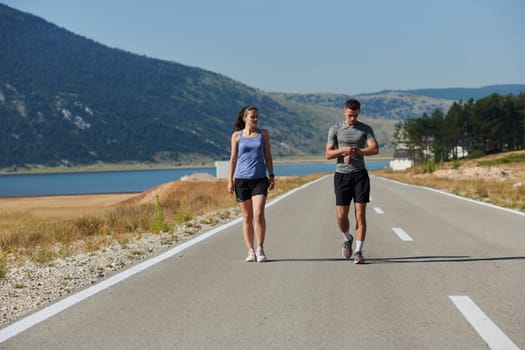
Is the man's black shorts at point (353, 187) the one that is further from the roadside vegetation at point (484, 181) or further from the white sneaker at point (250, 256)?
the roadside vegetation at point (484, 181)

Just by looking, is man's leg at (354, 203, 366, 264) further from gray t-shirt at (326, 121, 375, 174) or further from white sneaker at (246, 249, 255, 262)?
white sneaker at (246, 249, 255, 262)

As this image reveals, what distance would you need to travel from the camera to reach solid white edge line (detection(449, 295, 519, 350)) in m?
4.91

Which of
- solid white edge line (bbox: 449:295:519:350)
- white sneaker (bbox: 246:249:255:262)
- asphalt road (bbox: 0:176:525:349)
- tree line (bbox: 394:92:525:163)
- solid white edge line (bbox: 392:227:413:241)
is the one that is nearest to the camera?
solid white edge line (bbox: 449:295:519:350)

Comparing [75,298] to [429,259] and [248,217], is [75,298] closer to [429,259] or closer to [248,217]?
[248,217]

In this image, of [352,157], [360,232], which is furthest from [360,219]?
[352,157]

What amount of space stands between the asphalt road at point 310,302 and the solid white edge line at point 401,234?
0.52 metres

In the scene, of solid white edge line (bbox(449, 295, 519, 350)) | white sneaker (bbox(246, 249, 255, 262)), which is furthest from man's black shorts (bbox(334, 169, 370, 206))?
solid white edge line (bbox(449, 295, 519, 350))

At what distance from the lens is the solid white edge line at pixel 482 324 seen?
4906mm

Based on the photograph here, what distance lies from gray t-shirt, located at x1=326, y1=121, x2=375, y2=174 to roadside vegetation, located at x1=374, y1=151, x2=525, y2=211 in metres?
10.9

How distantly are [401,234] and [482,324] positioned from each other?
685 cm

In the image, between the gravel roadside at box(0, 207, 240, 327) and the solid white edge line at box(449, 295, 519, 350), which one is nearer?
the solid white edge line at box(449, 295, 519, 350)

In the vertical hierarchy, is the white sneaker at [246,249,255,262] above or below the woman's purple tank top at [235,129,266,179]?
below

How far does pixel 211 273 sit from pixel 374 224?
687cm

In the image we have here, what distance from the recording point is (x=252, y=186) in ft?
29.6
